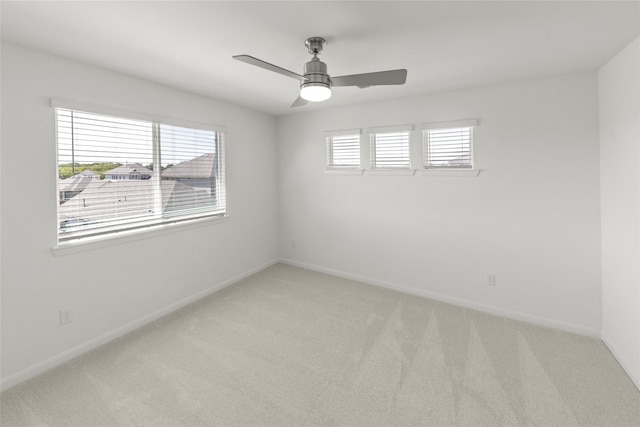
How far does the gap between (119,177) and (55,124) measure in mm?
619

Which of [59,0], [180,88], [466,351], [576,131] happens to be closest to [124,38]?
[59,0]

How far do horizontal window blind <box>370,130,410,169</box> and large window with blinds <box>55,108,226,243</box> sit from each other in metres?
1.96

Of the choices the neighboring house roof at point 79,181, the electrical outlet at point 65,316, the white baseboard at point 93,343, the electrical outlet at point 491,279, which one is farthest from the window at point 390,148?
the electrical outlet at point 65,316

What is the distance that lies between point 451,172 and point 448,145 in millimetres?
312

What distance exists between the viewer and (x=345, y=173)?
4.13m

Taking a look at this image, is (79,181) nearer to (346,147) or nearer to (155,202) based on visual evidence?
(155,202)

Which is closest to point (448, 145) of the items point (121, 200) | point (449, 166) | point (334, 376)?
point (449, 166)

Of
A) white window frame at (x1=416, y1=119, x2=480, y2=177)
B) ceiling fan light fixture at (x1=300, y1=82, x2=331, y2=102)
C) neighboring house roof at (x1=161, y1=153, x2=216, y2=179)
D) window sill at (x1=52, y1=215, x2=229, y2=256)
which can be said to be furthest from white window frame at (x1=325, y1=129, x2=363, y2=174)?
ceiling fan light fixture at (x1=300, y1=82, x2=331, y2=102)

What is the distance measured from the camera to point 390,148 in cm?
378

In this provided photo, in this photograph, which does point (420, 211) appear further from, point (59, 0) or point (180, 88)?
point (59, 0)

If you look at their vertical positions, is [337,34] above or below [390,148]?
above

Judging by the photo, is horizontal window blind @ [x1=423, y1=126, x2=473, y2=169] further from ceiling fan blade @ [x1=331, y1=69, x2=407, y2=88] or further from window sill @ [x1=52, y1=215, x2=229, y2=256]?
window sill @ [x1=52, y1=215, x2=229, y2=256]

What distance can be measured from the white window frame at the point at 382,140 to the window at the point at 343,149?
0.66ft

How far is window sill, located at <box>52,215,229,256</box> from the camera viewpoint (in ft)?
7.96
